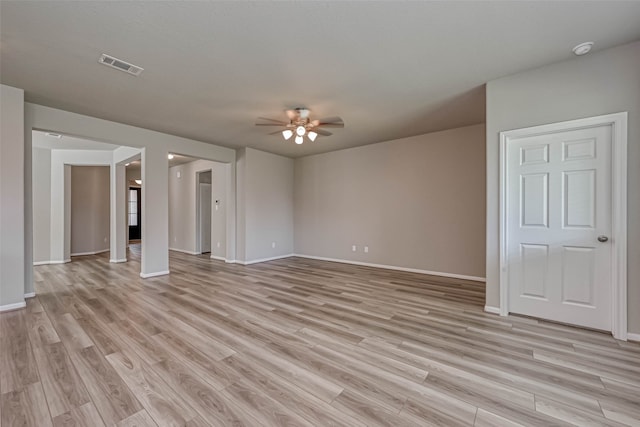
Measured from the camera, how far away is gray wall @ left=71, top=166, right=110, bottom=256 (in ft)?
25.0

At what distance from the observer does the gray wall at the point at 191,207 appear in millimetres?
7043

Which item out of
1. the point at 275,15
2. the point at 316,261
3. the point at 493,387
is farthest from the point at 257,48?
the point at 316,261

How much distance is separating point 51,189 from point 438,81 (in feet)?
28.7

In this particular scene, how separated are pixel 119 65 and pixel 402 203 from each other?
493 cm

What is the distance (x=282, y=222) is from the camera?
718 cm

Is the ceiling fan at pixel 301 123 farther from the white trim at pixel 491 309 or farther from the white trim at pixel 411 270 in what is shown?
the white trim at pixel 411 270

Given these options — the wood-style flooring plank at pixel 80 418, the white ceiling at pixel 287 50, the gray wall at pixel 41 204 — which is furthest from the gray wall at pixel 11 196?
the gray wall at pixel 41 204

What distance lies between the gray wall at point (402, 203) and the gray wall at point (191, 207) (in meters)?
2.08

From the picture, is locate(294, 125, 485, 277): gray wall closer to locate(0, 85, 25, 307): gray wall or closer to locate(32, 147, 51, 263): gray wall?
locate(0, 85, 25, 307): gray wall

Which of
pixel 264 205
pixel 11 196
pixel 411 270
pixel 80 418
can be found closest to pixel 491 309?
pixel 411 270

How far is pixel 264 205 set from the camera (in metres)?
6.67

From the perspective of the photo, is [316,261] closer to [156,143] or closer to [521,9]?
[156,143]

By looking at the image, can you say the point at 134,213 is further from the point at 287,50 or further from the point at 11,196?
the point at 287,50

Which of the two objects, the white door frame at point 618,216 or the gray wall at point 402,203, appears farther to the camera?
the gray wall at point 402,203
